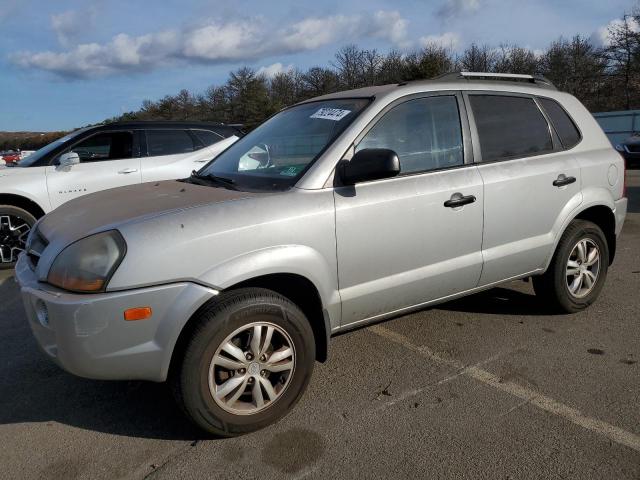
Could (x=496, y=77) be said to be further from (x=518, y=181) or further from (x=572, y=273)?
(x=572, y=273)

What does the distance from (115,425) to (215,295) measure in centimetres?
104

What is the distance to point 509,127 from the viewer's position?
3.85m

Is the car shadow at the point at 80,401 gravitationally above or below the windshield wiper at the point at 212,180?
below

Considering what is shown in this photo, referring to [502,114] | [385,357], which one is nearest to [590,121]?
[502,114]

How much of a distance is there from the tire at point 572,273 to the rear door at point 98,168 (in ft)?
16.7

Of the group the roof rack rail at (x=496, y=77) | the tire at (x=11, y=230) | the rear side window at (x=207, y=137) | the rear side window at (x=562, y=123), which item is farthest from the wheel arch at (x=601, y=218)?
the tire at (x=11, y=230)

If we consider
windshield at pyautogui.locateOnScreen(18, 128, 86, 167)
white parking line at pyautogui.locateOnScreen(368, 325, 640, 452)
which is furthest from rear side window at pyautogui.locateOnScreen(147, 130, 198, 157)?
white parking line at pyautogui.locateOnScreen(368, 325, 640, 452)

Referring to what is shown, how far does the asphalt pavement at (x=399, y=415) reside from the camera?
2504 millimetres

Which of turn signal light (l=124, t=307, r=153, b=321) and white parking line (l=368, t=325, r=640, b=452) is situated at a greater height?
turn signal light (l=124, t=307, r=153, b=321)

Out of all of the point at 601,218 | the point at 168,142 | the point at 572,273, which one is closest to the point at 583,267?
the point at 572,273

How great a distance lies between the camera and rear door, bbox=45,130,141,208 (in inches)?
258

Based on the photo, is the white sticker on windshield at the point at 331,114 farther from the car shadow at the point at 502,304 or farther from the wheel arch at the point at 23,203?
the wheel arch at the point at 23,203

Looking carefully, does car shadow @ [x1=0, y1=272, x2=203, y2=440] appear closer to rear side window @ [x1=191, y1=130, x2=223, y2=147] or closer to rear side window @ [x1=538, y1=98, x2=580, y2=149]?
rear side window @ [x1=538, y1=98, x2=580, y2=149]

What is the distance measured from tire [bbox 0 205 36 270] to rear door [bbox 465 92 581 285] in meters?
5.24
